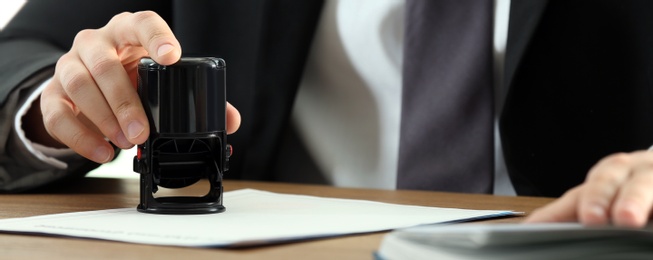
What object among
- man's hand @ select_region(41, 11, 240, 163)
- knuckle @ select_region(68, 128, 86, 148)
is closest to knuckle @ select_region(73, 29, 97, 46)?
man's hand @ select_region(41, 11, 240, 163)

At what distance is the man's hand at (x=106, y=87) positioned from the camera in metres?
0.83

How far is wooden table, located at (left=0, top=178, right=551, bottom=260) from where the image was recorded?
62cm

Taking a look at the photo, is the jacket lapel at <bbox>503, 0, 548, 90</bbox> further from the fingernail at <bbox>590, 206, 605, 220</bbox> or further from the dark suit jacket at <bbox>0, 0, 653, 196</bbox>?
the fingernail at <bbox>590, 206, 605, 220</bbox>

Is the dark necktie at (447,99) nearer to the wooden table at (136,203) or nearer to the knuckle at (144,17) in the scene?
the wooden table at (136,203)

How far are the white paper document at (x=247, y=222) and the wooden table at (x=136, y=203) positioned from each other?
1 centimetres

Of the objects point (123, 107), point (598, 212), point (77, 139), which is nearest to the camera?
point (598, 212)

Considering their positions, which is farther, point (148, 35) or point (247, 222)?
point (148, 35)

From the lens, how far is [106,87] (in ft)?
2.92

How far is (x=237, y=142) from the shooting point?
4.70 feet

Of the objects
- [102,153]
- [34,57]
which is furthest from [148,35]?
[34,57]

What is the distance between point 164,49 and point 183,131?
78 millimetres

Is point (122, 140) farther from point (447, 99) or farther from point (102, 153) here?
point (447, 99)

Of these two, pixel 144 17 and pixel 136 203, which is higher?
pixel 144 17

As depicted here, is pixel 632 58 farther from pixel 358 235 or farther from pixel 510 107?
pixel 358 235
